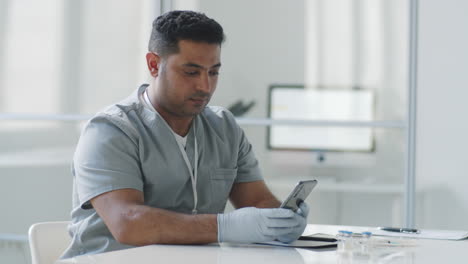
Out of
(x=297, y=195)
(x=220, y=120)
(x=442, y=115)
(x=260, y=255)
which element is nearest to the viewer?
(x=260, y=255)

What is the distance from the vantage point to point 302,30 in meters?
4.15

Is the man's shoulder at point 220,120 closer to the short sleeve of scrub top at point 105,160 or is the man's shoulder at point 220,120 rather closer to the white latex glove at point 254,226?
the short sleeve of scrub top at point 105,160

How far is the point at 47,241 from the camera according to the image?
2365mm

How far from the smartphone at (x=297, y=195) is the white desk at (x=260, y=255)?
14 centimetres

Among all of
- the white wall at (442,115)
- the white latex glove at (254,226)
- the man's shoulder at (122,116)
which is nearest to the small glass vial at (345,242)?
the white latex glove at (254,226)

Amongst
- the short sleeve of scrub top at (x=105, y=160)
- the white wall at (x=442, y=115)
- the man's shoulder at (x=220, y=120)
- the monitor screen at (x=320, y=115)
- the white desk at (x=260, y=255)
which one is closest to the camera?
the white desk at (x=260, y=255)

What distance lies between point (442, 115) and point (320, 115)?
2.08ft

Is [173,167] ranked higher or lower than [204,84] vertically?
lower

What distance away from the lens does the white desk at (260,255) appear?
5.78 ft

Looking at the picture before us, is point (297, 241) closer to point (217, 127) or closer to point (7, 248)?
point (217, 127)

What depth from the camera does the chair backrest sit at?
7.61 feet

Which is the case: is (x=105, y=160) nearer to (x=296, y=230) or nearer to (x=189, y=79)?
(x=189, y=79)

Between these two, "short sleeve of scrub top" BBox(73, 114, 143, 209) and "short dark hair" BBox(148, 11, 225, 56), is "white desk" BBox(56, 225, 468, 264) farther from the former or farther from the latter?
"short dark hair" BBox(148, 11, 225, 56)

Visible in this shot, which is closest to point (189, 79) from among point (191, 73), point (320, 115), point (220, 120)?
point (191, 73)
